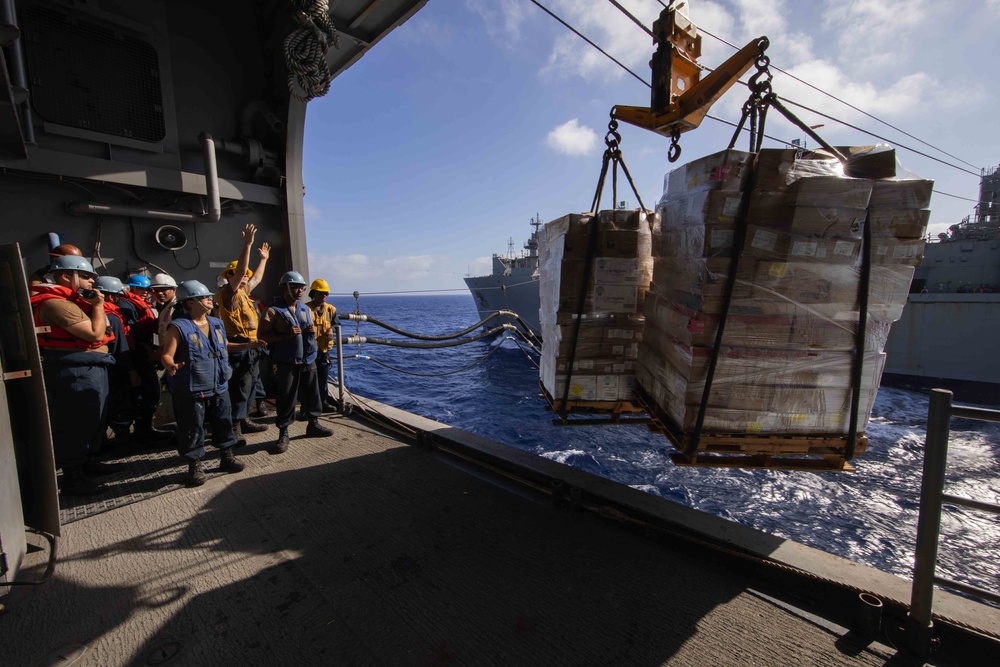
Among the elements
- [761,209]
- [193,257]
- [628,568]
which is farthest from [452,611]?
[193,257]

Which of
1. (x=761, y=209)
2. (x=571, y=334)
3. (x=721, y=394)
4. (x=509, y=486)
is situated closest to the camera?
(x=761, y=209)

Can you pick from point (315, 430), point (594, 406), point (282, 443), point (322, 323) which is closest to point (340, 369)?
point (322, 323)

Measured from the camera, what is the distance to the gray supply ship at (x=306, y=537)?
2004 mm

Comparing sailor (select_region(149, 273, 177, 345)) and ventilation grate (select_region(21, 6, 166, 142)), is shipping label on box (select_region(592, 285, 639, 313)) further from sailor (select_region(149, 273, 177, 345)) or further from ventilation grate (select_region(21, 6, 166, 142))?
ventilation grate (select_region(21, 6, 166, 142))

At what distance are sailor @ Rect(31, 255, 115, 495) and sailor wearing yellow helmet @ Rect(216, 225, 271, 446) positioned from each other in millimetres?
1060

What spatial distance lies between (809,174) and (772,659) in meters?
2.60

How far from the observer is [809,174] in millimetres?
2404

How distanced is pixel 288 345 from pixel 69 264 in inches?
69.7

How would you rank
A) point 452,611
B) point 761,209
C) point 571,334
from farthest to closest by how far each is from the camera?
point 571,334
point 761,209
point 452,611

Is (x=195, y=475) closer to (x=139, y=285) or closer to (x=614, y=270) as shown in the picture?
(x=139, y=285)

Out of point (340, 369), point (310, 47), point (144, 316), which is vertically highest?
point (310, 47)

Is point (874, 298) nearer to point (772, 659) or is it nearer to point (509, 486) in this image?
point (772, 659)

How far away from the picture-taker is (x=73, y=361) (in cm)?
328

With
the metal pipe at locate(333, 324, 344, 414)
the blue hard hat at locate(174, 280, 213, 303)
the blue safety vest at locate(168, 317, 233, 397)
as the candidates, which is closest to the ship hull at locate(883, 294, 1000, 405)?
the metal pipe at locate(333, 324, 344, 414)
